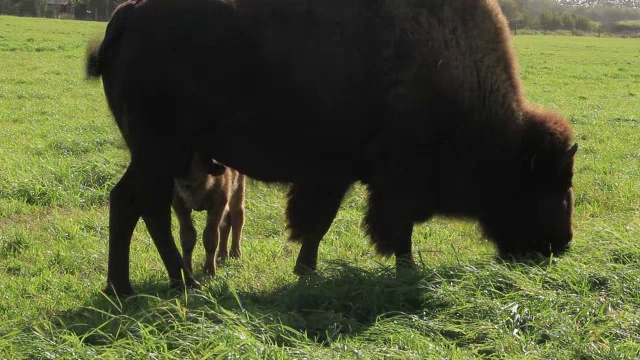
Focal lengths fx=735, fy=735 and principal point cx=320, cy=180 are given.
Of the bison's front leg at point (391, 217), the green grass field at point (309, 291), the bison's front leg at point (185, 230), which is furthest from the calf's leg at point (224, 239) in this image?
the bison's front leg at point (391, 217)

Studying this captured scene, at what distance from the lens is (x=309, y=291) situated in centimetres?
434

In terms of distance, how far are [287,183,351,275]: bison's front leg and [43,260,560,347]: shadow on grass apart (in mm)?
502

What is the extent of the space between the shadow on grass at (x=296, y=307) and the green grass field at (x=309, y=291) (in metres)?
0.01

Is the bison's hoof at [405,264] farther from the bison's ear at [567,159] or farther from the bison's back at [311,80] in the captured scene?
the bison's ear at [567,159]

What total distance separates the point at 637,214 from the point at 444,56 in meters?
2.40

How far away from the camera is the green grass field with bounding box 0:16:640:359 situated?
349 centimetres

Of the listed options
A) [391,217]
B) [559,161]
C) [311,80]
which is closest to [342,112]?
[311,80]

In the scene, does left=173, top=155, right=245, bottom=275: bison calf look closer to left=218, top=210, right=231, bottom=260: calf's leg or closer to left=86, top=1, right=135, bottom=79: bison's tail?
left=218, top=210, right=231, bottom=260: calf's leg

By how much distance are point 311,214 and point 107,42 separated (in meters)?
1.85

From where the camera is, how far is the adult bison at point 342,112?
191 inches

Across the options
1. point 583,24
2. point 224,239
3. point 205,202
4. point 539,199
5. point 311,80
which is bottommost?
point 224,239

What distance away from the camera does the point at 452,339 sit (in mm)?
3697

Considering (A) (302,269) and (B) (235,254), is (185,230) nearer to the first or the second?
(B) (235,254)

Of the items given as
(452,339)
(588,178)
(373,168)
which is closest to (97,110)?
(588,178)
